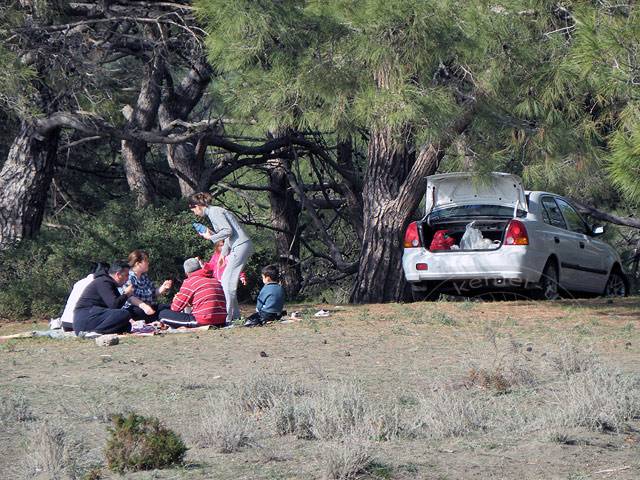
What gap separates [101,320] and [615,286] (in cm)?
827

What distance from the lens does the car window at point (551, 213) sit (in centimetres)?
1201

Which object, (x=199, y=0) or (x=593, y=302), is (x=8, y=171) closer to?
(x=199, y=0)

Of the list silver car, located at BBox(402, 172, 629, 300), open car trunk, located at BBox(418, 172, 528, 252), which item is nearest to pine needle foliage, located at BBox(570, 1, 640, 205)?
silver car, located at BBox(402, 172, 629, 300)

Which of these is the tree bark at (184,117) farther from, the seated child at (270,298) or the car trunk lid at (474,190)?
the seated child at (270,298)

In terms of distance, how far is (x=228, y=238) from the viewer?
413 inches

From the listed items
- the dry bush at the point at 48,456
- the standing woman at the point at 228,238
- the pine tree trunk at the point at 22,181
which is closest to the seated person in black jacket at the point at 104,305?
the standing woman at the point at 228,238

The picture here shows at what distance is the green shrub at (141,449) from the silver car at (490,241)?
288 inches

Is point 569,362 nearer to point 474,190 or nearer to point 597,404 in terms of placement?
point 597,404

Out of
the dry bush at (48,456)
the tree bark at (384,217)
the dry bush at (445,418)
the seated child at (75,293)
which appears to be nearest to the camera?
the dry bush at (48,456)

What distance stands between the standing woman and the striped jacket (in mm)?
181

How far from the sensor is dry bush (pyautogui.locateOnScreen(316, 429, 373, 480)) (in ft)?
13.7

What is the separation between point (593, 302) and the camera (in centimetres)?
Result: 1216

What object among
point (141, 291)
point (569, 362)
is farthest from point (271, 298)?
point (569, 362)

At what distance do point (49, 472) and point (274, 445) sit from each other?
1.26 metres
